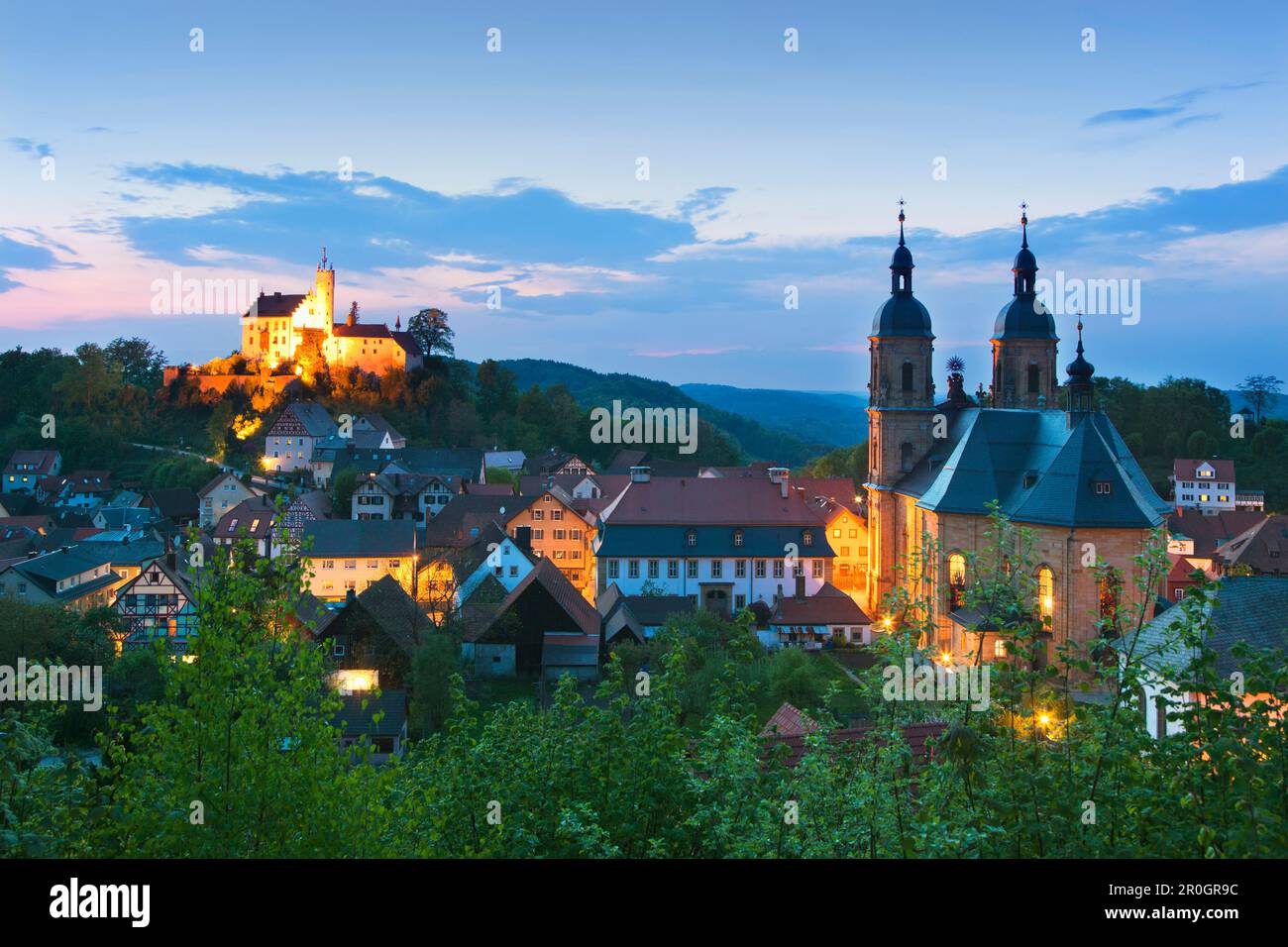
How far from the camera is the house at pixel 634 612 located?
41.4 meters

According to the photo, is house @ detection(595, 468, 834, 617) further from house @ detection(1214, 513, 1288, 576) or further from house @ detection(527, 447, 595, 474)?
house @ detection(527, 447, 595, 474)

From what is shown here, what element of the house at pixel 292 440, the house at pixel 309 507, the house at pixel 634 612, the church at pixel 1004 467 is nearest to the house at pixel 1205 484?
the church at pixel 1004 467

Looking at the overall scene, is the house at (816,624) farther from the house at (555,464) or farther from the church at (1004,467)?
the house at (555,464)

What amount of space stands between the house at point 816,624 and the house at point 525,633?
9005mm

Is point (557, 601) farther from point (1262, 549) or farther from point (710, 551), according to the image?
point (1262, 549)

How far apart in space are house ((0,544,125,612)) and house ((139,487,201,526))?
22480 millimetres

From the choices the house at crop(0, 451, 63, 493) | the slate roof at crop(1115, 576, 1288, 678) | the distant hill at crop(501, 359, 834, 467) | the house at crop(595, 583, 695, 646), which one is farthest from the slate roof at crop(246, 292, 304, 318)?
the slate roof at crop(1115, 576, 1288, 678)

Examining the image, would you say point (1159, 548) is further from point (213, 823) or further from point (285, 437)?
point (285, 437)

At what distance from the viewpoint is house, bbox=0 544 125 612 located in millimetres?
46469

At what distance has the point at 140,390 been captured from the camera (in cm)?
10312

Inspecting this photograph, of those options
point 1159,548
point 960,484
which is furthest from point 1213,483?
point 1159,548

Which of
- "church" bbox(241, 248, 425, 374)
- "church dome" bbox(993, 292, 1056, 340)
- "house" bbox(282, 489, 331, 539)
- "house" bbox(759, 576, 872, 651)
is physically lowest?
"house" bbox(759, 576, 872, 651)

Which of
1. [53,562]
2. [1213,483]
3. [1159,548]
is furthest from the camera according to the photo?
[1213,483]

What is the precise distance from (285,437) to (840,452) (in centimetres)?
4929
